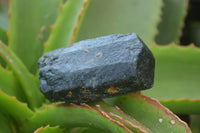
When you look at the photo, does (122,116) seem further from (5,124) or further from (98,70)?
(5,124)

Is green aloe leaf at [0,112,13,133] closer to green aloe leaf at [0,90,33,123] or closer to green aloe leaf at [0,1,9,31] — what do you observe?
green aloe leaf at [0,90,33,123]

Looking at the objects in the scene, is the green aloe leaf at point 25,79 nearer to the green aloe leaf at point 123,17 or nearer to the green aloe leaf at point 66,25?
the green aloe leaf at point 66,25

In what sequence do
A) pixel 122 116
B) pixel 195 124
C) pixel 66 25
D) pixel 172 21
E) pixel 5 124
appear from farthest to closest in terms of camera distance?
pixel 172 21 → pixel 195 124 → pixel 66 25 → pixel 5 124 → pixel 122 116

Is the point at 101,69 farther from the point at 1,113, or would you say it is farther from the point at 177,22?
the point at 177,22

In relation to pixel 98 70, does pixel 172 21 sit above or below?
below

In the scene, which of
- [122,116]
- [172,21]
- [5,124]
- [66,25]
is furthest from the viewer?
[172,21]

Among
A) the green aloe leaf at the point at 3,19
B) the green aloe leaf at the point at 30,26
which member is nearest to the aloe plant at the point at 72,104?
the green aloe leaf at the point at 30,26

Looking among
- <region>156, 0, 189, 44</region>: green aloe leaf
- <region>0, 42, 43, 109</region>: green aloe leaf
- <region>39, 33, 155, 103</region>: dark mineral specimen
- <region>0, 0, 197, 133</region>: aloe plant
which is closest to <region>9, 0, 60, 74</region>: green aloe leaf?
<region>0, 0, 197, 133</region>: aloe plant

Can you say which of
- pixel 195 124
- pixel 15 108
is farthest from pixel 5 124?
pixel 195 124
